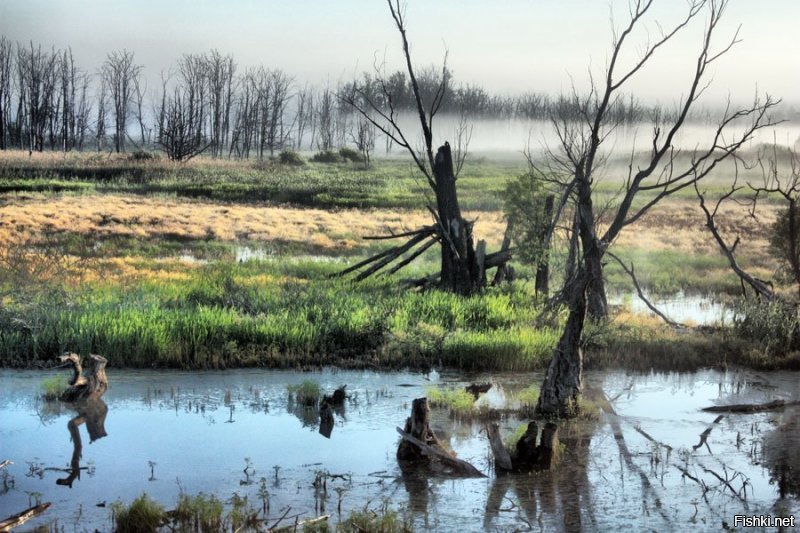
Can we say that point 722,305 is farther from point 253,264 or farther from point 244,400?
point 244,400

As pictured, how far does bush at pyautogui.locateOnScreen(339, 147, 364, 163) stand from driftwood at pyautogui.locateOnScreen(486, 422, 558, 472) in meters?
16.1

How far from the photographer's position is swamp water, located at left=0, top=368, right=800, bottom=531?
6.57 metres

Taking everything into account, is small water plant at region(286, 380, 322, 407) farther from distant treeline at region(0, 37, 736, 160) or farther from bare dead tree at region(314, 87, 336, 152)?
bare dead tree at region(314, 87, 336, 152)

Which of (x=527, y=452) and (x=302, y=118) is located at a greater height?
(x=302, y=118)

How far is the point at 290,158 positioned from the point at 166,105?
2.92 meters

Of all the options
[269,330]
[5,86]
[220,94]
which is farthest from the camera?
[220,94]

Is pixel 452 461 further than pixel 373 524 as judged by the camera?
Yes

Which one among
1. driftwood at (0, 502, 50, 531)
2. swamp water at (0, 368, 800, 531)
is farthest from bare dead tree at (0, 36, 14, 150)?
driftwood at (0, 502, 50, 531)

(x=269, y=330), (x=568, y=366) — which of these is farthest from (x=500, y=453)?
(x=269, y=330)

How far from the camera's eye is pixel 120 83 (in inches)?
847

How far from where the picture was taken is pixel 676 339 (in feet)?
41.8

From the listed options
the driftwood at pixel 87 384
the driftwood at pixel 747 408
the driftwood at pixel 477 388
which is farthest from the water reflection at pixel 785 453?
the driftwood at pixel 87 384

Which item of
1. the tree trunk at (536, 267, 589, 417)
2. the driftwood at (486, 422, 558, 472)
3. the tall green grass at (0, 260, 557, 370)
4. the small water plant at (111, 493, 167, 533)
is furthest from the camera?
the tall green grass at (0, 260, 557, 370)

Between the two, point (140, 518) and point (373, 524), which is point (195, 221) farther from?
point (373, 524)
